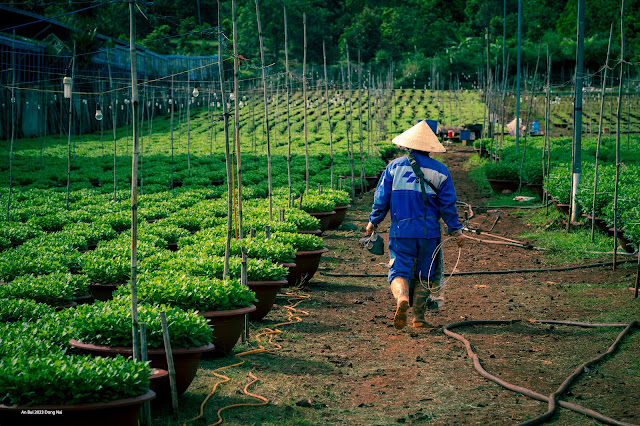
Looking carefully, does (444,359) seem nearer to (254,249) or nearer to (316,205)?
(254,249)

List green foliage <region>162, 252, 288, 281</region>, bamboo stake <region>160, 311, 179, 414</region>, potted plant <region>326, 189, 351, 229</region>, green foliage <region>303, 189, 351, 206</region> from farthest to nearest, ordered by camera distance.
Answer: potted plant <region>326, 189, 351, 229</region> < green foliage <region>303, 189, 351, 206</region> < green foliage <region>162, 252, 288, 281</region> < bamboo stake <region>160, 311, 179, 414</region>

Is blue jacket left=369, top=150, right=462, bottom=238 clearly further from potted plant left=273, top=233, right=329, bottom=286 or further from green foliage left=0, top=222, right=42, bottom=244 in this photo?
green foliage left=0, top=222, right=42, bottom=244

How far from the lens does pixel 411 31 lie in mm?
98438

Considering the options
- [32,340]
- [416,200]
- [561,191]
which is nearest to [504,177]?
[561,191]

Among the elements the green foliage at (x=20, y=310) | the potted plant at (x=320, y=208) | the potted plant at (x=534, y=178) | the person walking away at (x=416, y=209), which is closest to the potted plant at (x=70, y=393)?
→ the green foliage at (x=20, y=310)

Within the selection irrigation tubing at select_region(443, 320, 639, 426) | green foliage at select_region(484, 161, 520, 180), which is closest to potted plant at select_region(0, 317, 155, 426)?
irrigation tubing at select_region(443, 320, 639, 426)

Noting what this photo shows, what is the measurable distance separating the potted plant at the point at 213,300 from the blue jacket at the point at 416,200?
1894mm

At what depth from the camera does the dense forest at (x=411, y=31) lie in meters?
78.6

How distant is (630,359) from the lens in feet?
20.7

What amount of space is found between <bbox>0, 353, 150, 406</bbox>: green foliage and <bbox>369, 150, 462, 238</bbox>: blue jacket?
152 inches

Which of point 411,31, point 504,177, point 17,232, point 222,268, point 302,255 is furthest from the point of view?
point 411,31

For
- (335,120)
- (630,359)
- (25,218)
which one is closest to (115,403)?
(630,359)

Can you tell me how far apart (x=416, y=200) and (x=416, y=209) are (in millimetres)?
97

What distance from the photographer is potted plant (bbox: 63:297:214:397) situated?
5.37 metres
